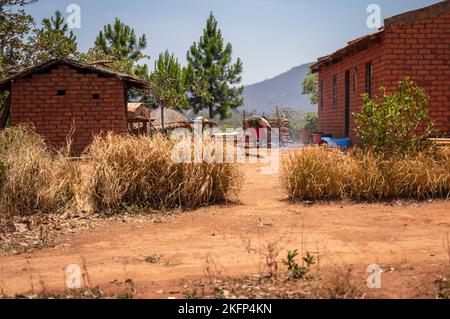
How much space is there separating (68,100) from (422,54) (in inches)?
352

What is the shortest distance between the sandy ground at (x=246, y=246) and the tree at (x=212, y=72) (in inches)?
1349

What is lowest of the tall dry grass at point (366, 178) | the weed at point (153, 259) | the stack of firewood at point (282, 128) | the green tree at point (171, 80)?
the weed at point (153, 259)

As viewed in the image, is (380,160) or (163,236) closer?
(163,236)

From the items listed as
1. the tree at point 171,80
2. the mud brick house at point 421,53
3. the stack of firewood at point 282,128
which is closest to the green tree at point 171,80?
the tree at point 171,80

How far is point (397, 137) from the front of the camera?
923 cm

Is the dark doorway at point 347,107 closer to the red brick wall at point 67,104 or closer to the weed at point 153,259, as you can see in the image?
the red brick wall at point 67,104

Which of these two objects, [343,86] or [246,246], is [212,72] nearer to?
[343,86]

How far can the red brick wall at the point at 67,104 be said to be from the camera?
1344cm

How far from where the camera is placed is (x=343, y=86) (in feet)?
54.2

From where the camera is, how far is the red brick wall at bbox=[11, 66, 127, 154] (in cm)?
1344

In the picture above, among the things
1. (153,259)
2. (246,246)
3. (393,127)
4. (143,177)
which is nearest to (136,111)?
(393,127)
